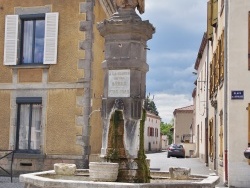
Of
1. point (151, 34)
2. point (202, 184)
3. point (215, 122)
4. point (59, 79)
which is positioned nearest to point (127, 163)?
point (202, 184)

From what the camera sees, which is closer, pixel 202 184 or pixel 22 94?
pixel 202 184

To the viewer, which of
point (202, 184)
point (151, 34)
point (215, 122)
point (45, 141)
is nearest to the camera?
point (202, 184)

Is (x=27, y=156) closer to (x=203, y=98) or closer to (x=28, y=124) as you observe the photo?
(x=28, y=124)

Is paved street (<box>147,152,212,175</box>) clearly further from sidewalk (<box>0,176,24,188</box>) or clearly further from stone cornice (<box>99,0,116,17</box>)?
stone cornice (<box>99,0,116,17</box>)

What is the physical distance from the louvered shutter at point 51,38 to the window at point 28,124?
59.8 inches

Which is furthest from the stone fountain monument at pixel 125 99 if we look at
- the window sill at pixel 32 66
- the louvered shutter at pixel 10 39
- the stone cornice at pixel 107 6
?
the stone cornice at pixel 107 6

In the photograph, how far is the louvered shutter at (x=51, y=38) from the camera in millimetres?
16859

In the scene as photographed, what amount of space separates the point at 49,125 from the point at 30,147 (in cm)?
114

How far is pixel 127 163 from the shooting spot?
9.36m

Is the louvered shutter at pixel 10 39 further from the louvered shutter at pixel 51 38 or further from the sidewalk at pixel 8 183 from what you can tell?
the sidewalk at pixel 8 183

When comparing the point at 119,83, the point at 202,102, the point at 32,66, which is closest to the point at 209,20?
the point at 32,66

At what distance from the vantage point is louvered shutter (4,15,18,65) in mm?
17250

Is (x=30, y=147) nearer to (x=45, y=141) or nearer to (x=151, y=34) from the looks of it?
(x=45, y=141)

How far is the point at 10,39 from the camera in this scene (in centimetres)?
1741
